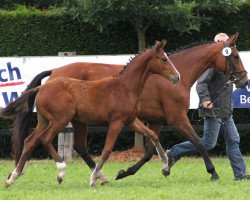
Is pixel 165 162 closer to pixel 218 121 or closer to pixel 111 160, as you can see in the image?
pixel 218 121

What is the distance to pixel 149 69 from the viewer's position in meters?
9.92

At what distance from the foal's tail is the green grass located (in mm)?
525

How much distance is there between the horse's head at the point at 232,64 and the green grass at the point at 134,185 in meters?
1.37

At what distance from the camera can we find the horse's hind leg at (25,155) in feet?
31.6

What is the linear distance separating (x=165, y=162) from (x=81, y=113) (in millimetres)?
1299

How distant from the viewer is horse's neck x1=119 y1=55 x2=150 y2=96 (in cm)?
983

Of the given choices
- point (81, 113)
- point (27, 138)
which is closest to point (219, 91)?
point (81, 113)

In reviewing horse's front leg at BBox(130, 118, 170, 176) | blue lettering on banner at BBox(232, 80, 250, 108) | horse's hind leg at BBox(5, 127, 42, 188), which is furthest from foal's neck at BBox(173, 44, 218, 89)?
blue lettering on banner at BBox(232, 80, 250, 108)

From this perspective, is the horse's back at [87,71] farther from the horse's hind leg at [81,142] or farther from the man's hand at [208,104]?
the man's hand at [208,104]

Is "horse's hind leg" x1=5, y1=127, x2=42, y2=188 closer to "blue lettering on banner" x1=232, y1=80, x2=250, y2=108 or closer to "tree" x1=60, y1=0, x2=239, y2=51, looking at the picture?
"tree" x1=60, y1=0, x2=239, y2=51

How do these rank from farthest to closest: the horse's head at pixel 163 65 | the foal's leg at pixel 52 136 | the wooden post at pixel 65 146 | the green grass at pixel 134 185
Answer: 1. the wooden post at pixel 65 146
2. the horse's head at pixel 163 65
3. the foal's leg at pixel 52 136
4. the green grass at pixel 134 185

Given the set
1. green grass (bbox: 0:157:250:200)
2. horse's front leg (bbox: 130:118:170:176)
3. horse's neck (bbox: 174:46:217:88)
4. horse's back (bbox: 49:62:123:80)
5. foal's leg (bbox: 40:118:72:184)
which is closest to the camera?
green grass (bbox: 0:157:250:200)

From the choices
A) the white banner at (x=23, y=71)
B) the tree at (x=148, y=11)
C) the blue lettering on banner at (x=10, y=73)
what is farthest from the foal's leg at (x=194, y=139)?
the blue lettering on banner at (x=10, y=73)

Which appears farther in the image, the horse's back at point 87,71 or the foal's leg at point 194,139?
the horse's back at point 87,71
